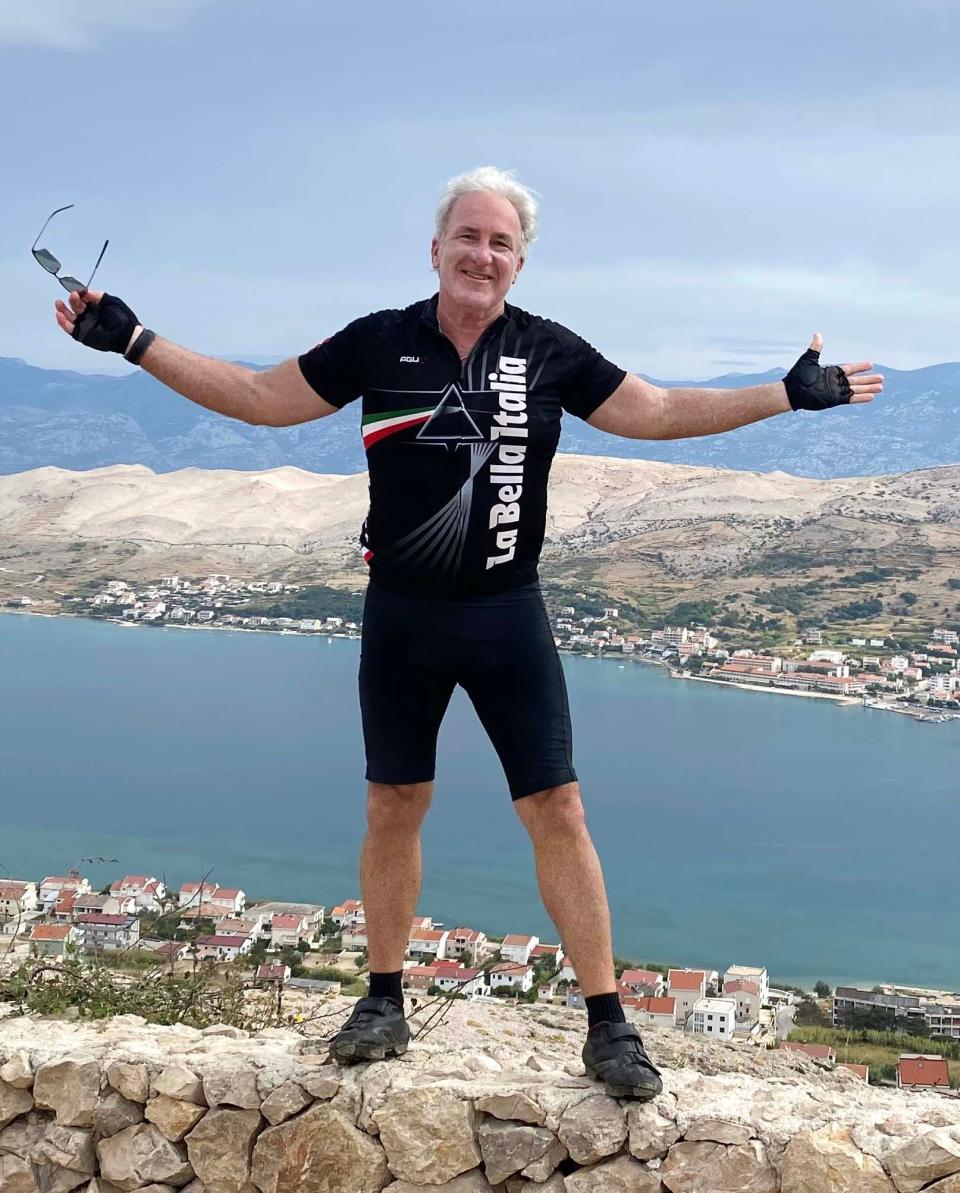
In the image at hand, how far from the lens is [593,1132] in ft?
7.74

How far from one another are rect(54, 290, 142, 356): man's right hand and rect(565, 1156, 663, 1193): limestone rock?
183 centimetres

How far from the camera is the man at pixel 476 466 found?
2422 millimetres

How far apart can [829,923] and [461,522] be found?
23176 millimetres

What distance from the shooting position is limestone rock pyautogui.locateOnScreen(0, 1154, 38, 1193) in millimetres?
2664

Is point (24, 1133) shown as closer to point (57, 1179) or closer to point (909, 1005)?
point (57, 1179)

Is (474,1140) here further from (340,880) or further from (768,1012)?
(340,880)

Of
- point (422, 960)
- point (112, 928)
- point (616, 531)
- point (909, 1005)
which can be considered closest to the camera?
point (112, 928)

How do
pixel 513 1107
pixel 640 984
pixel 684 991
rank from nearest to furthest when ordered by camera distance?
pixel 513 1107
pixel 684 991
pixel 640 984

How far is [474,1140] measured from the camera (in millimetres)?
2449

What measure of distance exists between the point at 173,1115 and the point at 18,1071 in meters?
0.38

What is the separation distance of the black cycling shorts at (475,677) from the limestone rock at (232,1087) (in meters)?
0.67

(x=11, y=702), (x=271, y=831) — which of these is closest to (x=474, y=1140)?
(x=271, y=831)

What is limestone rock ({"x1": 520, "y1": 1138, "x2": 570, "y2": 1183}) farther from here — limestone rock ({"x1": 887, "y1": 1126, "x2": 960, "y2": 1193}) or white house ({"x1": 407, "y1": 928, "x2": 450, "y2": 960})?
white house ({"x1": 407, "y1": 928, "x2": 450, "y2": 960})

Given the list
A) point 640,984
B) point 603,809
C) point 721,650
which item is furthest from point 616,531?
point 640,984
